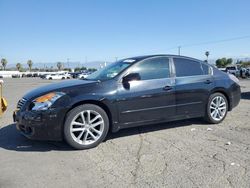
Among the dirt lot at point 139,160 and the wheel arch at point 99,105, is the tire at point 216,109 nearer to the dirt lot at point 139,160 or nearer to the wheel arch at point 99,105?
the dirt lot at point 139,160

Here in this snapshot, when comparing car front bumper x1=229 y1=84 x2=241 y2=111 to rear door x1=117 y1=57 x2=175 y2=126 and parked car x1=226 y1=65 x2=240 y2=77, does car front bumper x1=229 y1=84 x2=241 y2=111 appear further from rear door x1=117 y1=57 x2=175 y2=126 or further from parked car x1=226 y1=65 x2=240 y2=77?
parked car x1=226 y1=65 x2=240 y2=77

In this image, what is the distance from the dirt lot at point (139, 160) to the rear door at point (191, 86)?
0.45 m

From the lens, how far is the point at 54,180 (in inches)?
136

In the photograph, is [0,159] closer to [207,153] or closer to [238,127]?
[207,153]

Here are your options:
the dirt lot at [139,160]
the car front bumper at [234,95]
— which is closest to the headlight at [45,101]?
the dirt lot at [139,160]

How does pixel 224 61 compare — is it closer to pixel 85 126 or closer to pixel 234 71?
pixel 234 71

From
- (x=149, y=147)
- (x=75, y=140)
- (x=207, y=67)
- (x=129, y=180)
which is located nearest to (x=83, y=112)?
(x=75, y=140)

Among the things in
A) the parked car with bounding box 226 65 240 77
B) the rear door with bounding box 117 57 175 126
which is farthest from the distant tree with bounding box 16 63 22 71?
the rear door with bounding box 117 57 175 126

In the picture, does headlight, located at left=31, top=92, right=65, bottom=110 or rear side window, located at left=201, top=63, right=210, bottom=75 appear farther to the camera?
rear side window, located at left=201, top=63, right=210, bottom=75

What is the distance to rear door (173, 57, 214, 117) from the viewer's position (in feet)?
18.6

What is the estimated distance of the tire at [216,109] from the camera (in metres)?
6.12

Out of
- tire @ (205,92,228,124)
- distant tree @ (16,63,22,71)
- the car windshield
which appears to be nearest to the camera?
the car windshield

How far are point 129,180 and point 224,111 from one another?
12.3 feet

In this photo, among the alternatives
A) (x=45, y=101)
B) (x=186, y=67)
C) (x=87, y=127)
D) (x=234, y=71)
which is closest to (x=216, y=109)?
(x=186, y=67)
